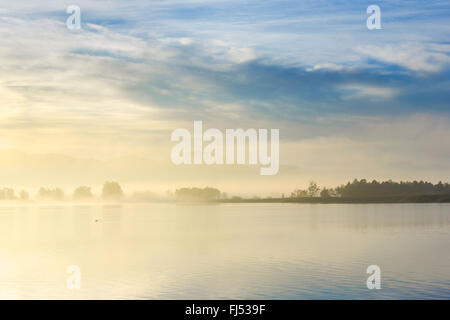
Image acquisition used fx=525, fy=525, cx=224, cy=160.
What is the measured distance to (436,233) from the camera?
77562 mm

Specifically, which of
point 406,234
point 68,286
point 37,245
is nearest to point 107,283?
point 68,286

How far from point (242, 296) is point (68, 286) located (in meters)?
13.4

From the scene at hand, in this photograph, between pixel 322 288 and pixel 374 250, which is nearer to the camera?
pixel 322 288

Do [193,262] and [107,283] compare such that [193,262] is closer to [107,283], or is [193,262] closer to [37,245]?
[107,283]

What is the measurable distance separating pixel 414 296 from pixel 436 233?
47.0 metres

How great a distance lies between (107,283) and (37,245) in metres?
29.7
